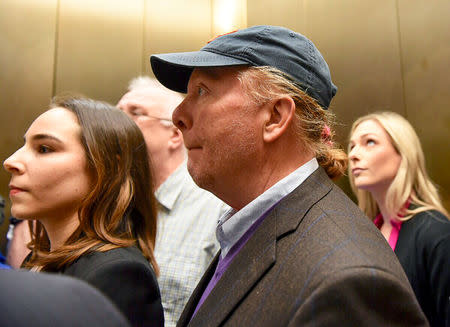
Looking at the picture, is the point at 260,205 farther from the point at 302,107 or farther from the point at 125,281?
the point at 125,281

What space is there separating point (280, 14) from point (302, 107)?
242 cm

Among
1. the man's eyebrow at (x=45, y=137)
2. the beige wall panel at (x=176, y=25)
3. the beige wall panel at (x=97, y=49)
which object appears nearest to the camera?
the man's eyebrow at (x=45, y=137)

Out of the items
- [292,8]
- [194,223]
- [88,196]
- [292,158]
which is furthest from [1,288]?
[292,8]

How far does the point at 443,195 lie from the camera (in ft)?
9.28

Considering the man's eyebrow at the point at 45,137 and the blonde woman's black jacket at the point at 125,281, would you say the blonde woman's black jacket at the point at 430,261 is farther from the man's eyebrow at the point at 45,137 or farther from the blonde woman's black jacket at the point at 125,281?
the man's eyebrow at the point at 45,137

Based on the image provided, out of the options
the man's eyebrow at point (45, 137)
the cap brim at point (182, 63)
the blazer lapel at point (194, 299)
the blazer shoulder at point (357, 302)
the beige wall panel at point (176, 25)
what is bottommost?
the blazer lapel at point (194, 299)

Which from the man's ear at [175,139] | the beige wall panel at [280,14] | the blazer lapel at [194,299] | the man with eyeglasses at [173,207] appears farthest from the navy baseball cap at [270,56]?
the beige wall panel at [280,14]

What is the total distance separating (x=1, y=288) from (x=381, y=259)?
0.79 metres

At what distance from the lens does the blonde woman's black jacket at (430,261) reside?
2.20 metres

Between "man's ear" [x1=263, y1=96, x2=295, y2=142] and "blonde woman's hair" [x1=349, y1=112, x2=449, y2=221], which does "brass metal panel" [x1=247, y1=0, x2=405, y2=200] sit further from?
"man's ear" [x1=263, y1=96, x2=295, y2=142]

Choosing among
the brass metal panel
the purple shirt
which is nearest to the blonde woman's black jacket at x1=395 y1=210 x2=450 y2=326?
the brass metal panel

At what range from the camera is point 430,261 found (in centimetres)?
231

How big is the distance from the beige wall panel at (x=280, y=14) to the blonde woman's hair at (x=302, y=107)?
2244 millimetres

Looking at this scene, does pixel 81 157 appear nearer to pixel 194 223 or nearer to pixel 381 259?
pixel 194 223
